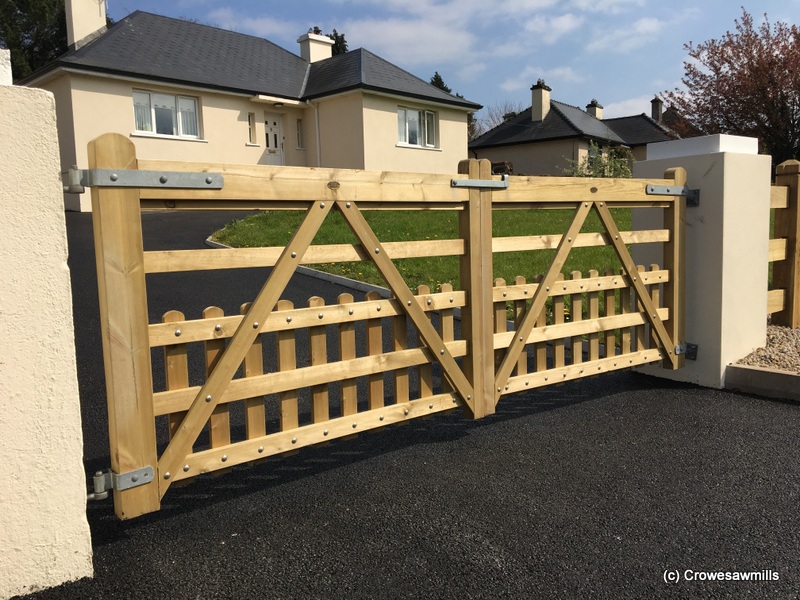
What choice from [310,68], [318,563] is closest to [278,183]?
[318,563]

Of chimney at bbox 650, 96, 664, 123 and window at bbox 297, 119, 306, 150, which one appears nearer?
window at bbox 297, 119, 306, 150

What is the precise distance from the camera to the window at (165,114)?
2056cm

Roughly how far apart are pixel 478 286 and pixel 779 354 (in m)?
3.34

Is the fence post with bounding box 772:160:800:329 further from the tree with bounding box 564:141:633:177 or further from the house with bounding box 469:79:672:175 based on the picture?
the house with bounding box 469:79:672:175

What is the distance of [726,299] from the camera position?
5719mm

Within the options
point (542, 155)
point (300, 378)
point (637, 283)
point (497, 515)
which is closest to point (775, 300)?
point (637, 283)

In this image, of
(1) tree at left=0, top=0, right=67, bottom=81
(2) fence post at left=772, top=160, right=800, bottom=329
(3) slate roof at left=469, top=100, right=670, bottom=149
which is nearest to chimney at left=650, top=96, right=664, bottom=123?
(3) slate roof at left=469, top=100, right=670, bottom=149

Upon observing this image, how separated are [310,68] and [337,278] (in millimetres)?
19153

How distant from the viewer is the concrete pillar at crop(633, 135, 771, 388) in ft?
18.5

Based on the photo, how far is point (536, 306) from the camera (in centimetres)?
470

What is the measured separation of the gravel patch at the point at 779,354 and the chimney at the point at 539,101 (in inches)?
1347

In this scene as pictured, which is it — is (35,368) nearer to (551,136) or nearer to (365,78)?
(365,78)

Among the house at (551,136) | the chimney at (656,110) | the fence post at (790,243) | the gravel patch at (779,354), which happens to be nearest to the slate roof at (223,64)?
the house at (551,136)

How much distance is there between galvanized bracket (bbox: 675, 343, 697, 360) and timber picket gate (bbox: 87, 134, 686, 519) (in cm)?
34
